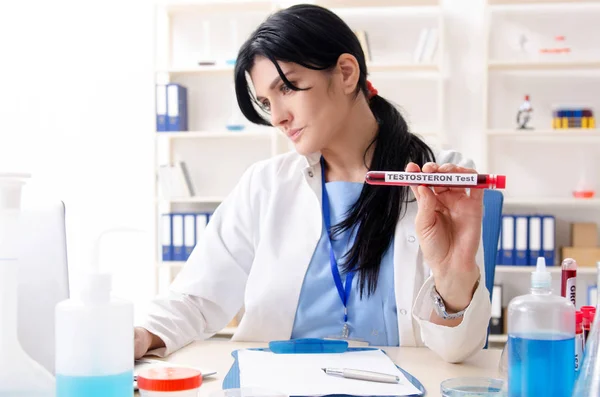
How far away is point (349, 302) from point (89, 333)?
913mm

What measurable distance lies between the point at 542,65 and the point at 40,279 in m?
3.40

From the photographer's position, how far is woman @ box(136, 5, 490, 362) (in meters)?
1.51

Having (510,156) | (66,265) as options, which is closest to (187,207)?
(510,156)

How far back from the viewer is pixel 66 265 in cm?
88

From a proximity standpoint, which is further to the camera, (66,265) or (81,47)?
(81,47)

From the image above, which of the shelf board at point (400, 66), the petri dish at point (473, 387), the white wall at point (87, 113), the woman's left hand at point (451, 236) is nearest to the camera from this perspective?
the petri dish at point (473, 387)

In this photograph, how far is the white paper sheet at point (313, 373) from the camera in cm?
97

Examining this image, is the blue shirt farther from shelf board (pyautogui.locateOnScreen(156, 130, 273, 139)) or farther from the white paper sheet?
shelf board (pyautogui.locateOnScreen(156, 130, 273, 139))

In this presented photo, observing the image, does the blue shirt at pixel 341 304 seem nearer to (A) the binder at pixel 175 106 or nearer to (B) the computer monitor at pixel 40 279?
(B) the computer monitor at pixel 40 279

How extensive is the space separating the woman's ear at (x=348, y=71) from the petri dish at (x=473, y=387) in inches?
31.7

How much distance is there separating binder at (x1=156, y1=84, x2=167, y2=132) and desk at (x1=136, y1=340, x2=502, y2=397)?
2721mm

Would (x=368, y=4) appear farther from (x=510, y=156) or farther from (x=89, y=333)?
(x=89, y=333)

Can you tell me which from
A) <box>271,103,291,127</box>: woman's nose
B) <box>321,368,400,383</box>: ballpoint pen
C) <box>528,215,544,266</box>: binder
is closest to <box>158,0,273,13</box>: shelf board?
<box>528,215,544,266</box>: binder

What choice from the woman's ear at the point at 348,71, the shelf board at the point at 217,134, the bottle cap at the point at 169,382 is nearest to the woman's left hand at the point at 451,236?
the woman's ear at the point at 348,71
